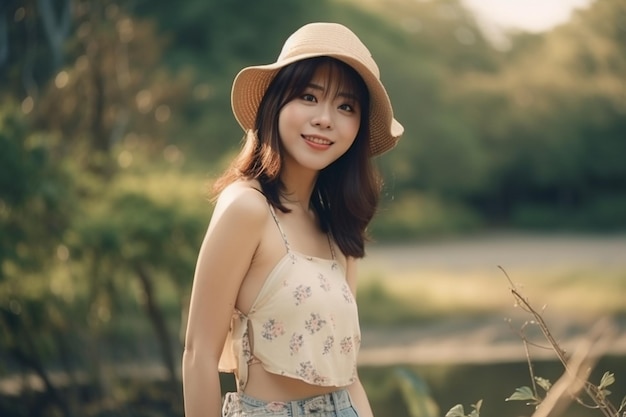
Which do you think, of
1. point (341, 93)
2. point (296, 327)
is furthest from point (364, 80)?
point (296, 327)

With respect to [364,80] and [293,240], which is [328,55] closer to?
[364,80]

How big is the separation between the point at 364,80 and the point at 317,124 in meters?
0.13

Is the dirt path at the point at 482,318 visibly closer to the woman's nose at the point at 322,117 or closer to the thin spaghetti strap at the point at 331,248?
the thin spaghetti strap at the point at 331,248

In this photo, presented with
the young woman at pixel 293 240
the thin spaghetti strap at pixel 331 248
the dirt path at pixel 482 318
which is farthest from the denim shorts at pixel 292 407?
the dirt path at pixel 482 318

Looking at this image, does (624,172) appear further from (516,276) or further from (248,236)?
(248,236)

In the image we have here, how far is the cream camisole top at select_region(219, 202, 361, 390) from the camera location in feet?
5.31

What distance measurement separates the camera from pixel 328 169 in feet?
6.16

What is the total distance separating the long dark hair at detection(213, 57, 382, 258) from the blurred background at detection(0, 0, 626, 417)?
10.0 inches

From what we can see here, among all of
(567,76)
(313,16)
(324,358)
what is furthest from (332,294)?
(567,76)

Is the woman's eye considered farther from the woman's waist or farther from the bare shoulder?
the woman's waist

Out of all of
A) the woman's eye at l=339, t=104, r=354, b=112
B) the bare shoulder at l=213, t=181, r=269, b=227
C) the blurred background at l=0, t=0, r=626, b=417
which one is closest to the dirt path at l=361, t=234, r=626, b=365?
the blurred background at l=0, t=0, r=626, b=417

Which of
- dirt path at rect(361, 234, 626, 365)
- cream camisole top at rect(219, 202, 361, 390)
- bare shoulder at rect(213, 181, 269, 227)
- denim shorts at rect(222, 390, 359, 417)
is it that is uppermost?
bare shoulder at rect(213, 181, 269, 227)

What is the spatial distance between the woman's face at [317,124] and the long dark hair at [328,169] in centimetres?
1

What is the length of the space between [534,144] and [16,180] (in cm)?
1374
